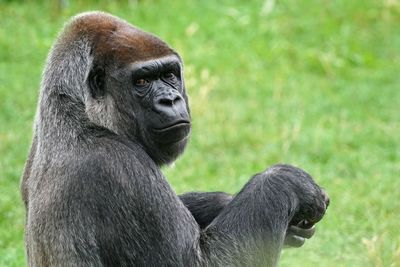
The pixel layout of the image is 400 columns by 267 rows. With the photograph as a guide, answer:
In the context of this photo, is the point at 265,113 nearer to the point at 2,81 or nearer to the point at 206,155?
the point at 206,155

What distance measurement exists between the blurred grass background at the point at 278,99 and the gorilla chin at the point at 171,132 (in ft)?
5.03

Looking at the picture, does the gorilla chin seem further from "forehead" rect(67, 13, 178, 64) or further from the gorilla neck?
"forehead" rect(67, 13, 178, 64)

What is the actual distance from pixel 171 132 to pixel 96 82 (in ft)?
1.56

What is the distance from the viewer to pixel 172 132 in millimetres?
4914

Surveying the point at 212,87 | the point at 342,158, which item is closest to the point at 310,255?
the point at 342,158

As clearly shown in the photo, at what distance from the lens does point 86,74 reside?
4.90 meters

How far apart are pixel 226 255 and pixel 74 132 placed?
3.15ft

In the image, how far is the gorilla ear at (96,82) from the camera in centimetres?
496

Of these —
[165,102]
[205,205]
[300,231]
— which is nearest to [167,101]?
[165,102]

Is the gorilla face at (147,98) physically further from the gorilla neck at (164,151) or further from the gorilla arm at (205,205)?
the gorilla arm at (205,205)

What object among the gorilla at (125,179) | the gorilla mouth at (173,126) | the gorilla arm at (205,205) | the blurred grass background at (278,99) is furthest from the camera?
the blurred grass background at (278,99)

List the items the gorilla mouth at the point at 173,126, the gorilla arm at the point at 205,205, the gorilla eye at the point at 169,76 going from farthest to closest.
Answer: the gorilla arm at the point at 205,205 → the gorilla eye at the point at 169,76 → the gorilla mouth at the point at 173,126

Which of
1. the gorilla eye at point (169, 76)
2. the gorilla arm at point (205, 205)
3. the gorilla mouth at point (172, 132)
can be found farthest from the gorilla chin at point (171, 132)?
the gorilla arm at point (205, 205)

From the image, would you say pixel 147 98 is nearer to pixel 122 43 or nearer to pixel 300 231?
pixel 122 43
